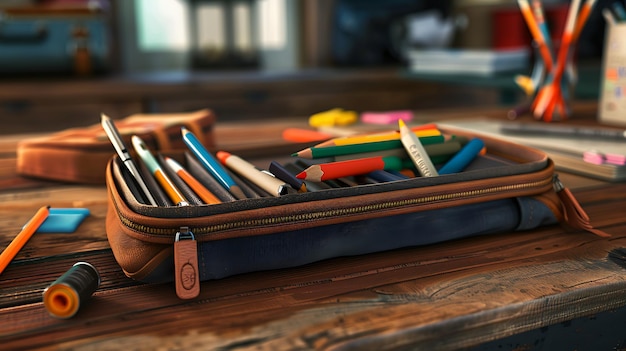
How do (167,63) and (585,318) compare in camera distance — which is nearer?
(585,318)

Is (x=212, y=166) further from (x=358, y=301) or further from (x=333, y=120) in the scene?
(x=333, y=120)

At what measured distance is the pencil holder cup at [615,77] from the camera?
1.01 m

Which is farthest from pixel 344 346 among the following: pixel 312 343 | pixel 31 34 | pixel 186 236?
pixel 31 34

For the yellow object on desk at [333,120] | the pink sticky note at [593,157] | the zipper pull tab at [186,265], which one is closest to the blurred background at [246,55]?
the yellow object on desk at [333,120]

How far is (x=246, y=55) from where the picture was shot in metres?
2.87

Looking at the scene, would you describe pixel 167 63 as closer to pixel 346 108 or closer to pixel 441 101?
pixel 346 108

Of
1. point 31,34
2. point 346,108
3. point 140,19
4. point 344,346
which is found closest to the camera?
point 344,346

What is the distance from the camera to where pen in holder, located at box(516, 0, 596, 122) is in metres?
1.06

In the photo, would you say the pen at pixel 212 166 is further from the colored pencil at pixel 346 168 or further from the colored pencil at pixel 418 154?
the colored pencil at pixel 418 154

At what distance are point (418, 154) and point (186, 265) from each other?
25 cm

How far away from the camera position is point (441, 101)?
2.59m

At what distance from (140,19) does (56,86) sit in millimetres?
→ 711

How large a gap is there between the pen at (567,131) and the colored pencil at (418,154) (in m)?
0.39

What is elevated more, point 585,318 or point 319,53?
point 319,53
